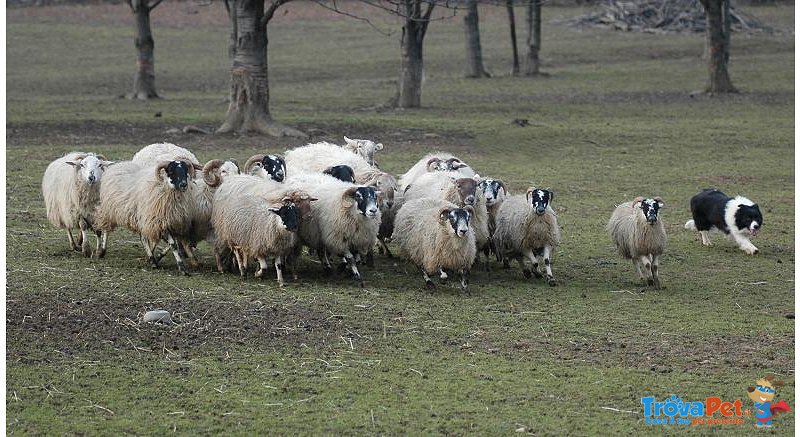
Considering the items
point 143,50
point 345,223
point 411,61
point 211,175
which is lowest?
point 345,223

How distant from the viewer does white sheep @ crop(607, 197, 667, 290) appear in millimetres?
11422

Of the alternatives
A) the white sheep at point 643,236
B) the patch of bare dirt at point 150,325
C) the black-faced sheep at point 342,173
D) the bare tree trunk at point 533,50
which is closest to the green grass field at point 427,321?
the patch of bare dirt at point 150,325

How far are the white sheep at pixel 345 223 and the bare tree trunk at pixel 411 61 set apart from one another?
15636 mm

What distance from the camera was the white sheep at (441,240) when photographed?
10.9m

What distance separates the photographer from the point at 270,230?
11039 mm

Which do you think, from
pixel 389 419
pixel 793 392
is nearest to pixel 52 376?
pixel 389 419

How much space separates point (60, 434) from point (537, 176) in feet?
40.1

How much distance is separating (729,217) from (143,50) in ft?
63.9

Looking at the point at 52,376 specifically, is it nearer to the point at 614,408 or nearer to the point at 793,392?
the point at 614,408

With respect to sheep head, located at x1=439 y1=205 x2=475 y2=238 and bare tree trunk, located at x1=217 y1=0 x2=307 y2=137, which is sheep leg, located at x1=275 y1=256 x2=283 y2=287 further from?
bare tree trunk, located at x1=217 y1=0 x2=307 y2=137

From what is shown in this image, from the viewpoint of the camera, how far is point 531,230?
38.3 ft

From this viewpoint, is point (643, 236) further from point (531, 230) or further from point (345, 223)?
point (345, 223)

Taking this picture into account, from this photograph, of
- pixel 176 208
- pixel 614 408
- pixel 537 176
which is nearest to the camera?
pixel 614 408

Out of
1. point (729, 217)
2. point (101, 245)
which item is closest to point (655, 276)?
point (729, 217)
